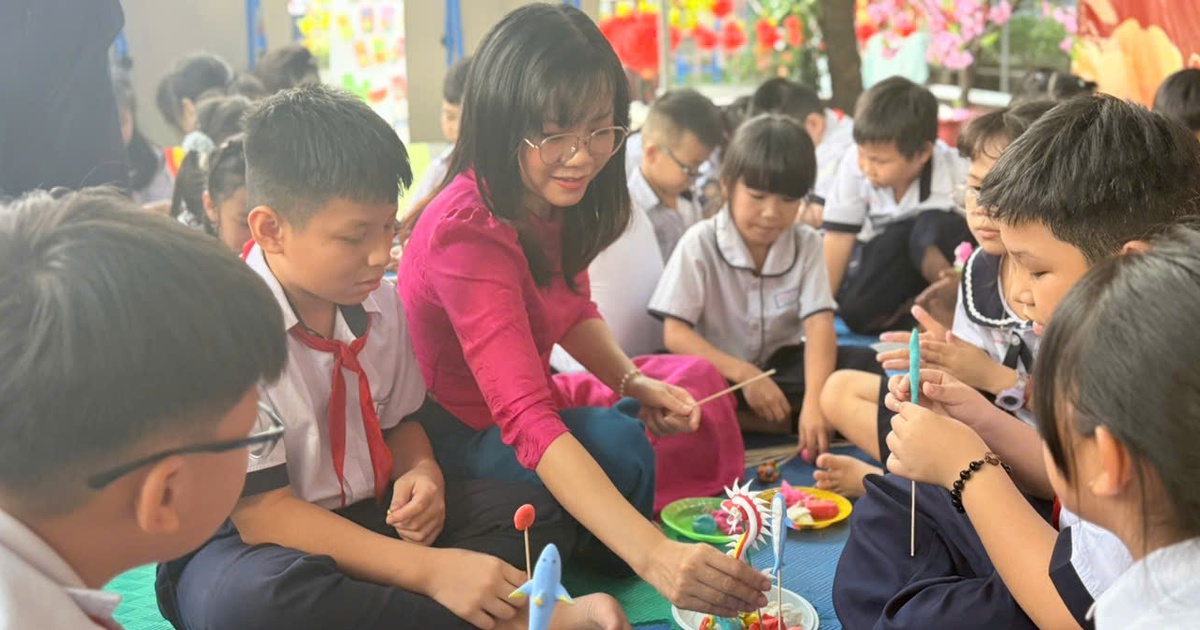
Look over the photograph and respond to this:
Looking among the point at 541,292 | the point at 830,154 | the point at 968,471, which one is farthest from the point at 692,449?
the point at 830,154

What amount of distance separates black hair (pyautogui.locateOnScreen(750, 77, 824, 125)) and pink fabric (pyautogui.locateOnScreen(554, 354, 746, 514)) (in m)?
1.94

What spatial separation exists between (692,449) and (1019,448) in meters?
0.66

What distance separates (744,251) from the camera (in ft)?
7.29

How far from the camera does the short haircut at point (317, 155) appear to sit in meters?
1.29

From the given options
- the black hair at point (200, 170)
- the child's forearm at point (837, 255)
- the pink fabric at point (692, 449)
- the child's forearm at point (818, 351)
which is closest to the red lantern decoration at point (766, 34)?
the child's forearm at point (837, 255)

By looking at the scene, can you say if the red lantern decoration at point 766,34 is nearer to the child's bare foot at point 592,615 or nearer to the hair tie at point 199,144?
the hair tie at point 199,144

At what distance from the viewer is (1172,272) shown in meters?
0.77

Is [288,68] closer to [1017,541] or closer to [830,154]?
[830,154]

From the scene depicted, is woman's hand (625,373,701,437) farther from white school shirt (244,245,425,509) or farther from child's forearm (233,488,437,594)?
child's forearm (233,488,437,594)

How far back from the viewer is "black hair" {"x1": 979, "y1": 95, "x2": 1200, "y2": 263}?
3.77ft

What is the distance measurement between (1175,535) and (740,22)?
531cm

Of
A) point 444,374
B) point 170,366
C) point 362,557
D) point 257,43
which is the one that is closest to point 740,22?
point 257,43

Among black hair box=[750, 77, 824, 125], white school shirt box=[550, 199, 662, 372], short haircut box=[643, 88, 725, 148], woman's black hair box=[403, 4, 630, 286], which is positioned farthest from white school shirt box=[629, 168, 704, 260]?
woman's black hair box=[403, 4, 630, 286]

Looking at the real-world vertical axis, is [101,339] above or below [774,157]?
above
